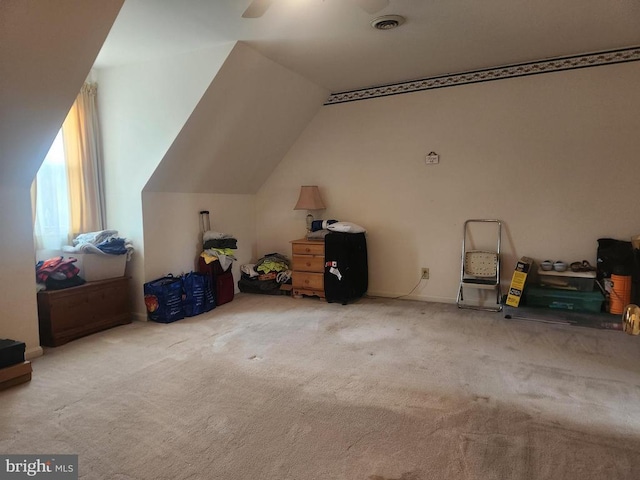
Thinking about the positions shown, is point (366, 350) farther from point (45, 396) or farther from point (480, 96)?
Result: point (480, 96)

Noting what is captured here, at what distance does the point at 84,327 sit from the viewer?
3258 millimetres

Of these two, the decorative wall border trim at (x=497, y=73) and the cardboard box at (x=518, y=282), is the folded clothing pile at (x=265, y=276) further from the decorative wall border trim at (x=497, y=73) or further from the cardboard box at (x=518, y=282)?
the cardboard box at (x=518, y=282)

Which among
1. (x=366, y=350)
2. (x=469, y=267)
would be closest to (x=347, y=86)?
(x=469, y=267)

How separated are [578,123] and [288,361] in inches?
130

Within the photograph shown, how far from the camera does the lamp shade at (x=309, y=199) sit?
4.54 meters

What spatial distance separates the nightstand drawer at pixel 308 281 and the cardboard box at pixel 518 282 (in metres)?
1.84

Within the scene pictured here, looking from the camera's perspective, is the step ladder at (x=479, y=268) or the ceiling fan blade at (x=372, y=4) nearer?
the ceiling fan blade at (x=372, y=4)

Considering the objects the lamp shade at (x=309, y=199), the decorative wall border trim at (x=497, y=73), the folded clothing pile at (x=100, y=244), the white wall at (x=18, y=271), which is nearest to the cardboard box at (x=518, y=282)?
the decorative wall border trim at (x=497, y=73)

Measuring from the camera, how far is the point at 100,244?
11.3 ft

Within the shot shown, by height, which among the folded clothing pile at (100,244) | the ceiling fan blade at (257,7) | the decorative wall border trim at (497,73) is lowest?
the folded clothing pile at (100,244)

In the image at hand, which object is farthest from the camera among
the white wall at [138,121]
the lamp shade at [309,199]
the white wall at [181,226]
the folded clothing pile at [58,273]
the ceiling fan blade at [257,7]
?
the lamp shade at [309,199]

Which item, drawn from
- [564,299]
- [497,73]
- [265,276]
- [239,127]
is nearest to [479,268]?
[564,299]

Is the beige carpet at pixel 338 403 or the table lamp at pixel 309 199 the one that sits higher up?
the table lamp at pixel 309 199

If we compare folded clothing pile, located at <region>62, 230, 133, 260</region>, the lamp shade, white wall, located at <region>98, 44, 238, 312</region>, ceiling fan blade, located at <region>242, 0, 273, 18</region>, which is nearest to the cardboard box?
the lamp shade
